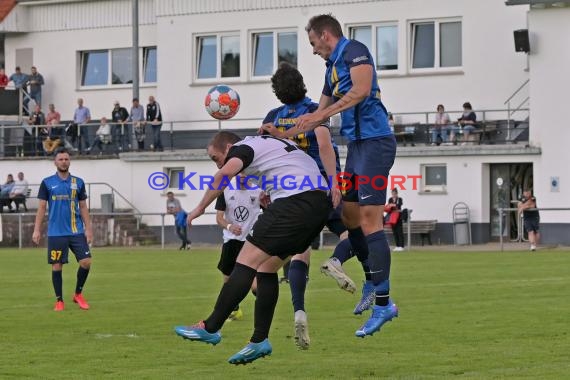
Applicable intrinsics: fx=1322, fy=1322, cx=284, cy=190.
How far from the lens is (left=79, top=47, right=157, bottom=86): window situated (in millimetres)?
47906

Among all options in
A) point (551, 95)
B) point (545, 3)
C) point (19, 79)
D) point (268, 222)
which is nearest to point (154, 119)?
point (19, 79)

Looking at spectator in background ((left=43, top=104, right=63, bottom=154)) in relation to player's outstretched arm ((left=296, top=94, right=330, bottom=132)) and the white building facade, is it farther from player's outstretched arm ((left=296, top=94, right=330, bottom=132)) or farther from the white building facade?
player's outstretched arm ((left=296, top=94, right=330, bottom=132))

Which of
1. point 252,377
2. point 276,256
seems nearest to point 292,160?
point 276,256

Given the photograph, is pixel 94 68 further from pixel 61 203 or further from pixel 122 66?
pixel 61 203

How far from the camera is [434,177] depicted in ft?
129

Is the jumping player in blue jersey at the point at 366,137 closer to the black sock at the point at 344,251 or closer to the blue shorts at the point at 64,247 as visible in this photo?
the black sock at the point at 344,251

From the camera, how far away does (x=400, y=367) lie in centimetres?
1089

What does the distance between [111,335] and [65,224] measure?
4229mm

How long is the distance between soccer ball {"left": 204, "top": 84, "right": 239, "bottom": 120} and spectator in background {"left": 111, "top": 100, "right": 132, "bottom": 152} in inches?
691

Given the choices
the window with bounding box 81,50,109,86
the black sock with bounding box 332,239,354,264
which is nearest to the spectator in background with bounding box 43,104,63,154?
the window with bounding box 81,50,109,86

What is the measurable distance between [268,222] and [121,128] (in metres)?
34.5

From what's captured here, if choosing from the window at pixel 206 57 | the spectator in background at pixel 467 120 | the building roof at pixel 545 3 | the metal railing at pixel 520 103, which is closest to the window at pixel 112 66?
the window at pixel 206 57

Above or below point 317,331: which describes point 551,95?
above

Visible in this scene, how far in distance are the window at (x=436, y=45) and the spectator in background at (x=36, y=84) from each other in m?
14.3
